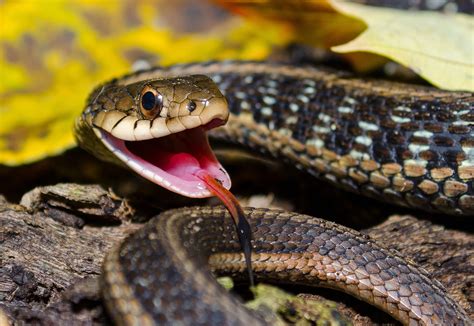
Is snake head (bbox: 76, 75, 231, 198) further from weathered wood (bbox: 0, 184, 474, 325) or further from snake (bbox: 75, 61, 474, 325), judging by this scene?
weathered wood (bbox: 0, 184, 474, 325)

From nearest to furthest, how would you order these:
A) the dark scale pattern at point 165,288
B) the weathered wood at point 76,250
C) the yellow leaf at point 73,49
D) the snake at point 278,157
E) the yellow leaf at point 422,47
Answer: the dark scale pattern at point 165,288 → the snake at point 278,157 → the weathered wood at point 76,250 → the yellow leaf at point 422,47 → the yellow leaf at point 73,49

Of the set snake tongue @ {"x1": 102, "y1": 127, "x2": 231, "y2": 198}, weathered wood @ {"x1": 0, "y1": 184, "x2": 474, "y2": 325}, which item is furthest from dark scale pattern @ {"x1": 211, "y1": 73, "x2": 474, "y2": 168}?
snake tongue @ {"x1": 102, "y1": 127, "x2": 231, "y2": 198}

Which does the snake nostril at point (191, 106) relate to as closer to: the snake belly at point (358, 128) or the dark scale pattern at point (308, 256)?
the dark scale pattern at point (308, 256)

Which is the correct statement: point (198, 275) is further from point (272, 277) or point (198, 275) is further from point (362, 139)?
point (362, 139)

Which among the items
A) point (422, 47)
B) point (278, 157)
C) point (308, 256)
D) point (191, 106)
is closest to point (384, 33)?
point (422, 47)

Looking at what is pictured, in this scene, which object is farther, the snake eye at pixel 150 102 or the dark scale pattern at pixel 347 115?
the dark scale pattern at pixel 347 115

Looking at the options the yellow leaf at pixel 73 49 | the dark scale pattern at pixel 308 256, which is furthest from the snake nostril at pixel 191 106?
the yellow leaf at pixel 73 49

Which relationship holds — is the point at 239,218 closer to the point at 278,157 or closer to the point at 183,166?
the point at 183,166

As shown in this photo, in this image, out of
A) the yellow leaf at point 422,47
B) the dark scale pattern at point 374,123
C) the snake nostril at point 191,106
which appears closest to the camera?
the snake nostril at point 191,106
